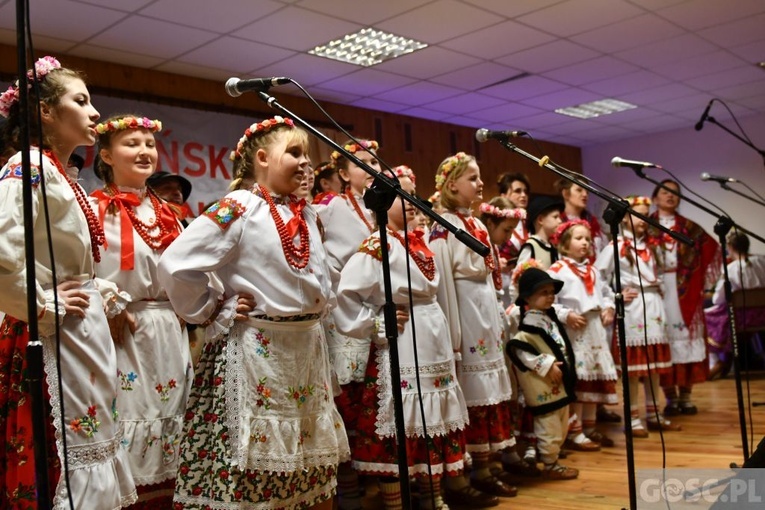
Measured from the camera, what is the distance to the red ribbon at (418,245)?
9.19 feet

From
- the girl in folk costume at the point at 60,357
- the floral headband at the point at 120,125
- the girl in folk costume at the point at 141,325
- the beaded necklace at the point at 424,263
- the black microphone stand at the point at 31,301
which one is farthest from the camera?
the beaded necklace at the point at 424,263

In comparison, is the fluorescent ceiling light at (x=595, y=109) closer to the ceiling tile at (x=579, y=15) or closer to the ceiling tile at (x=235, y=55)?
the ceiling tile at (x=579, y=15)

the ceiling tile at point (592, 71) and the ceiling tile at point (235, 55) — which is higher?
the ceiling tile at point (592, 71)

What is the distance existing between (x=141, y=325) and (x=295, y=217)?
0.59 m

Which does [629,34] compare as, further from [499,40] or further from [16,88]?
[16,88]

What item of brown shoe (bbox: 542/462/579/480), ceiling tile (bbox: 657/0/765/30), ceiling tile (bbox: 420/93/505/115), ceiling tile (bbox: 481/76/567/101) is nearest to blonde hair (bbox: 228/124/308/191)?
brown shoe (bbox: 542/462/579/480)

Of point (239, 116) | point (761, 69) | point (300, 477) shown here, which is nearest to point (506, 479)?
point (300, 477)

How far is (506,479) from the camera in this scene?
11.1 feet

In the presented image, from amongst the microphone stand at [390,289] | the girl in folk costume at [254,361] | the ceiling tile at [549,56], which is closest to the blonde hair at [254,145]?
the girl in folk costume at [254,361]

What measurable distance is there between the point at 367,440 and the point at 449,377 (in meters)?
0.38

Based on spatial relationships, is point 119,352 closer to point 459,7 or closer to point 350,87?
point 459,7

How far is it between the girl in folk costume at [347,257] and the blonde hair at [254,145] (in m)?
0.38

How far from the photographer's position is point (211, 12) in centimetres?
449

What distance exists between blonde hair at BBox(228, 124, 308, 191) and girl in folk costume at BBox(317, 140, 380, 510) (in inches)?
15.0
